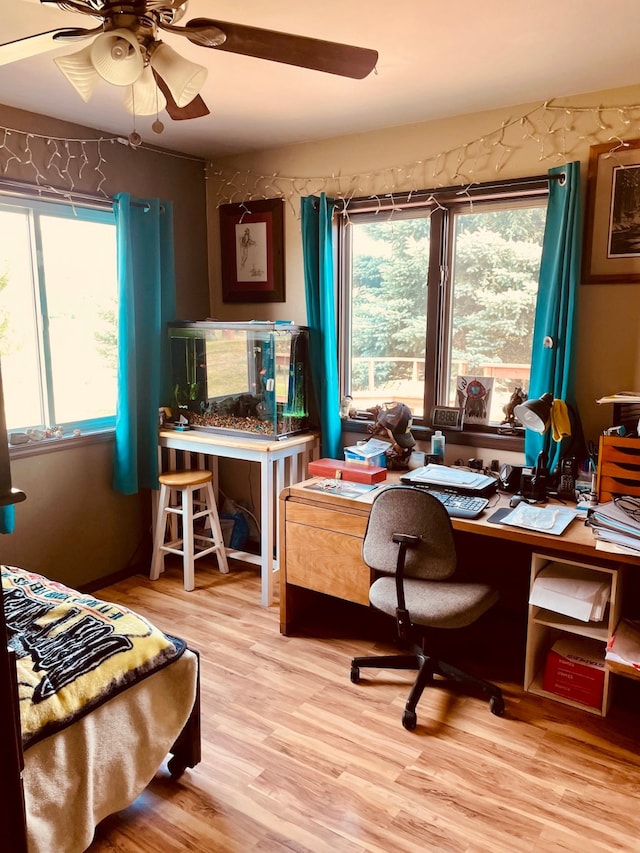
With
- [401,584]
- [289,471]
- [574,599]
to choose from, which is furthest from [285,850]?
[289,471]

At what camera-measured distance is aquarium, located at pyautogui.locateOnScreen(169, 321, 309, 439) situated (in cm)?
331

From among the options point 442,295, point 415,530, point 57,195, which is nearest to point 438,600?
point 415,530

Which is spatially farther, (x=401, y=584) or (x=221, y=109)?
(x=221, y=109)

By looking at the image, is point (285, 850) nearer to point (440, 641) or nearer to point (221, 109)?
point (440, 641)

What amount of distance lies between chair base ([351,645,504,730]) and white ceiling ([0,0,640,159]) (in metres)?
2.25

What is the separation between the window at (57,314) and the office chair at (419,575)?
186cm

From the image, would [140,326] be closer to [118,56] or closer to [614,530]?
[118,56]

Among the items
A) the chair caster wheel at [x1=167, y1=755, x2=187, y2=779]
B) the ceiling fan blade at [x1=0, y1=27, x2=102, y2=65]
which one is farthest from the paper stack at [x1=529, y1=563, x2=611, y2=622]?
the ceiling fan blade at [x1=0, y1=27, x2=102, y2=65]

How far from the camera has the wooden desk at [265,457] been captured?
3.17m

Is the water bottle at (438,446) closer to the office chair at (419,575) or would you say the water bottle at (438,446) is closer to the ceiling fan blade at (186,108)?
the office chair at (419,575)

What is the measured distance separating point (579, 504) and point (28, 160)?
2924 mm

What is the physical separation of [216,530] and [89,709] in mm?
1876

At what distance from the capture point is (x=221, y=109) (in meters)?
2.89

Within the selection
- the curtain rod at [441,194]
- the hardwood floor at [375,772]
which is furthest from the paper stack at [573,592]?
the curtain rod at [441,194]
